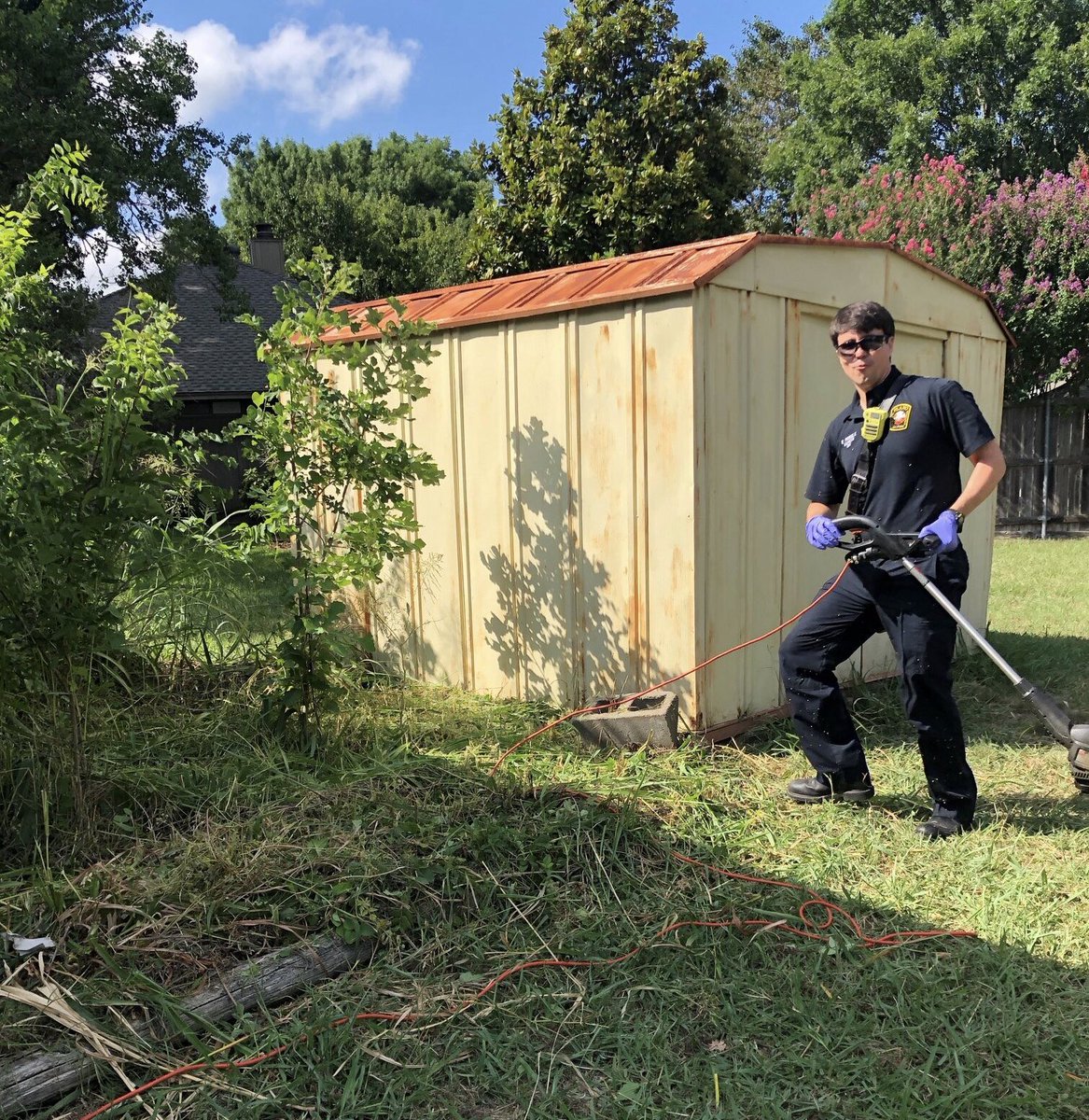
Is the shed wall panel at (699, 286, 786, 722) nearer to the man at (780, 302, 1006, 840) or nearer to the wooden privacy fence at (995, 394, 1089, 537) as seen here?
the man at (780, 302, 1006, 840)

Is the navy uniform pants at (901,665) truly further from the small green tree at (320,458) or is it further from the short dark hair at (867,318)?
the small green tree at (320,458)

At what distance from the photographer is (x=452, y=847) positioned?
9.87ft

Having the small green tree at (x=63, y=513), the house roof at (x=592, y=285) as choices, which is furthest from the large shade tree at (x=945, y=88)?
the small green tree at (x=63, y=513)

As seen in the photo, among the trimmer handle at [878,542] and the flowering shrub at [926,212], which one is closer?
the trimmer handle at [878,542]

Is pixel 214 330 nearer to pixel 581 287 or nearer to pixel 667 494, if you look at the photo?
pixel 581 287

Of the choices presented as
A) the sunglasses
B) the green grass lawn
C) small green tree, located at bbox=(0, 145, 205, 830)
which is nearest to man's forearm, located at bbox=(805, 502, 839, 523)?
the sunglasses

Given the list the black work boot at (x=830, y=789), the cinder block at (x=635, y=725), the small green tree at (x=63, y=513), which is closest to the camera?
the small green tree at (x=63, y=513)

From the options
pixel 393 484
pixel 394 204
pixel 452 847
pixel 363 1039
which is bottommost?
pixel 363 1039

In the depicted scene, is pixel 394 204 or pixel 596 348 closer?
pixel 596 348

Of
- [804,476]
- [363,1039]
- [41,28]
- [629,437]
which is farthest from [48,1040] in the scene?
[41,28]

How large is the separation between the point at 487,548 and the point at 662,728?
5.17 feet

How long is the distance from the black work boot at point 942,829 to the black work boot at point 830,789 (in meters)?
0.29

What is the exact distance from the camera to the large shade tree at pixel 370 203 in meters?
23.2

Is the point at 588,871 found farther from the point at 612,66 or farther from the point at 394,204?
the point at 394,204
